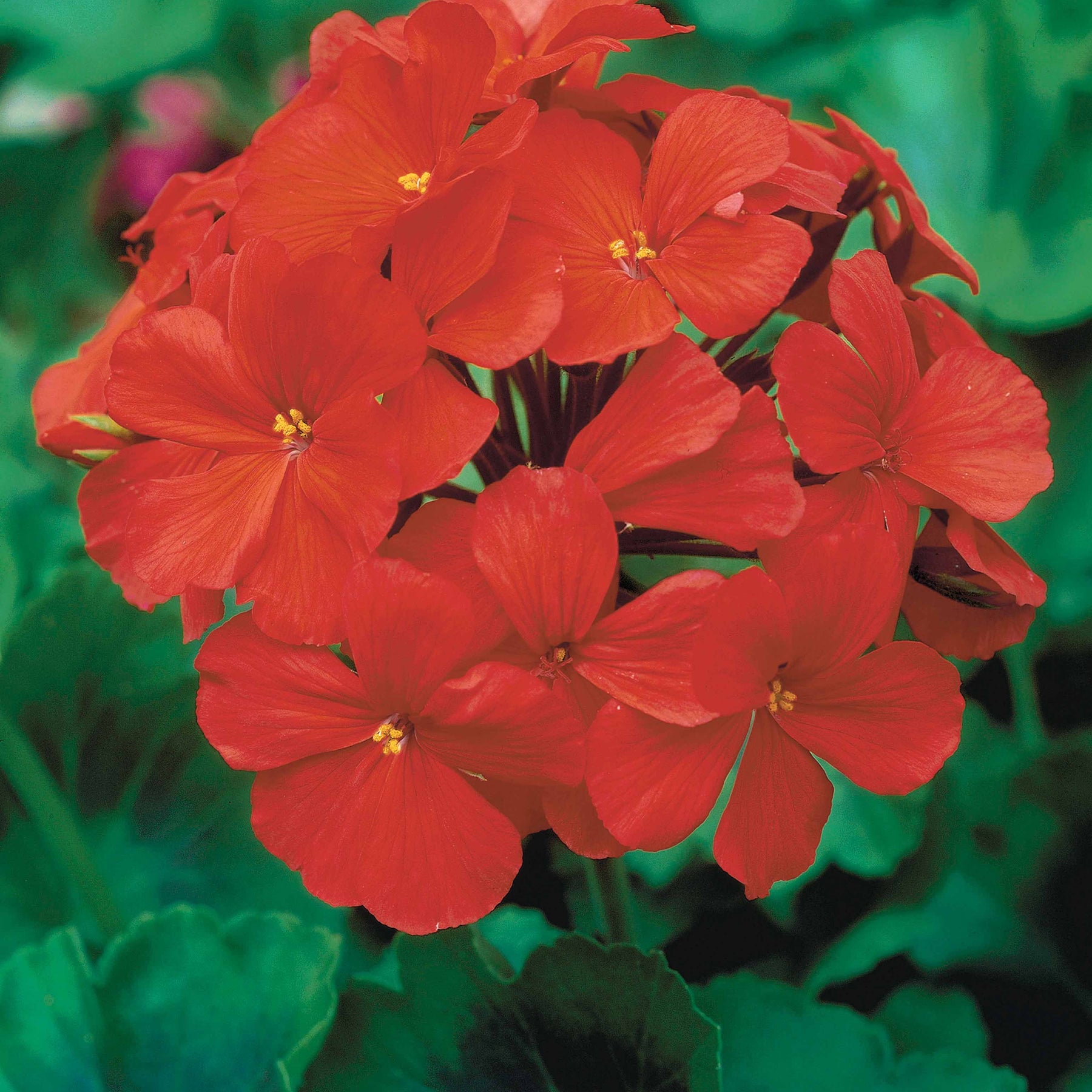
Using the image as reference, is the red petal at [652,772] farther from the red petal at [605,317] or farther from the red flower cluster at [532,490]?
the red petal at [605,317]

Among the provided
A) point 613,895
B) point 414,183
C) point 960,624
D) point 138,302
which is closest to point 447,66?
point 414,183

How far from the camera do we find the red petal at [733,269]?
0.42 meters

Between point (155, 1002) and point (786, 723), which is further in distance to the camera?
point (155, 1002)

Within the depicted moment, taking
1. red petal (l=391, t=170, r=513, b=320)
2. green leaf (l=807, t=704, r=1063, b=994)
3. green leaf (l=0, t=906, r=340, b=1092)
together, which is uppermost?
red petal (l=391, t=170, r=513, b=320)

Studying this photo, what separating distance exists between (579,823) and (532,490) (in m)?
0.14

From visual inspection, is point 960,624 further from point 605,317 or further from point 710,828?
point 710,828

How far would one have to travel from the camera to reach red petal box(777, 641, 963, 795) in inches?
16.7

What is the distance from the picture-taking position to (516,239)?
426mm

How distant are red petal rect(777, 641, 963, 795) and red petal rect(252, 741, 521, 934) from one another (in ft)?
0.45

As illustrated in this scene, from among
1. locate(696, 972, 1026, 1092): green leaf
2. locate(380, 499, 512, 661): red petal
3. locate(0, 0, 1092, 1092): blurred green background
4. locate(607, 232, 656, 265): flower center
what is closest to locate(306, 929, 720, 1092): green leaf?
locate(0, 0, 1092, 1092): blurred green background

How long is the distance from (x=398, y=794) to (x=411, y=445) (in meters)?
0.14

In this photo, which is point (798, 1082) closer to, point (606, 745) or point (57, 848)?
point (606, 745)

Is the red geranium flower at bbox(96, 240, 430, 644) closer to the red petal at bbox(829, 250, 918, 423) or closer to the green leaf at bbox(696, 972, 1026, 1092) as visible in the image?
the red petal at bbox(829, 250, 918, 423)

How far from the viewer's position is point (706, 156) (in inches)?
17.5
